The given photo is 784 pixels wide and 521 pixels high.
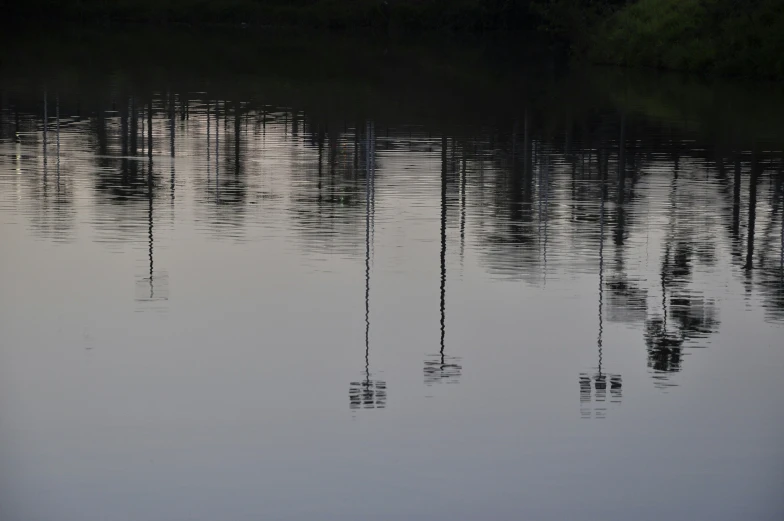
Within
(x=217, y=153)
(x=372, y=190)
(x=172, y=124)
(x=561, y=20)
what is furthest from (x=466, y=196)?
(x=561, y=20)

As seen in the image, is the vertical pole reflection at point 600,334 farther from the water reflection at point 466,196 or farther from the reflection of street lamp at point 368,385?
the reflection of street lamp at point 368,385

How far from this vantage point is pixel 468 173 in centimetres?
2466

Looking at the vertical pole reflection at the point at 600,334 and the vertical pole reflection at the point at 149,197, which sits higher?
the vertical pole reflection at the point at 149,197

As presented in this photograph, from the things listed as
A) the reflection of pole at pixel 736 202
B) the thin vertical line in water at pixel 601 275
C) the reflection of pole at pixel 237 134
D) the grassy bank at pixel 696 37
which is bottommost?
the thin vertical line in water at pixel 601 275

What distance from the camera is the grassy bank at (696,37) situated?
166 ft

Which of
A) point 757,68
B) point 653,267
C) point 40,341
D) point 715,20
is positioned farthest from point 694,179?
point 715,20

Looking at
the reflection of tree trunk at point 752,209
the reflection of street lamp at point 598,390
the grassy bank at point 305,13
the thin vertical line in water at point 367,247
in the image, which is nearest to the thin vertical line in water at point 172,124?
the thin vertical line in water at point 367,247

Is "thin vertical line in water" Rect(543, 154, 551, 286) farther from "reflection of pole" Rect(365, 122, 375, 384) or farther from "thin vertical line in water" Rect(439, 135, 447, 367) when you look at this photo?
"reflection of pole" Rect(365, 122, 375, 384)

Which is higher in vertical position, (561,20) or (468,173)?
(561,20)

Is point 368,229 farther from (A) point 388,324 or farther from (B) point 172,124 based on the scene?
(B) point 172,124

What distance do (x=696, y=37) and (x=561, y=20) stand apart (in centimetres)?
1326

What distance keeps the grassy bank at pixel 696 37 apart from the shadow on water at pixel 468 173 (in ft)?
11.1

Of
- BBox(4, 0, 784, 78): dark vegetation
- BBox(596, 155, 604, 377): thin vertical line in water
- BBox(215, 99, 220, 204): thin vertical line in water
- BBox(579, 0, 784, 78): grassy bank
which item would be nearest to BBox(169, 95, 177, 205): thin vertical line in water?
BBox(215, 99, 220, 204): thin vertical line in water

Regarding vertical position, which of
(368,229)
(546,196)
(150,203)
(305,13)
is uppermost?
(305,13)
